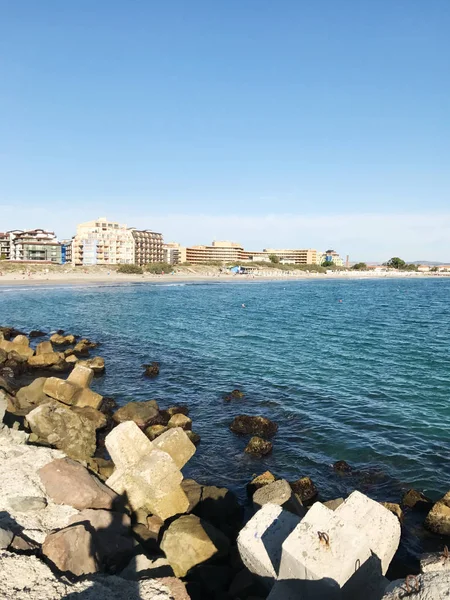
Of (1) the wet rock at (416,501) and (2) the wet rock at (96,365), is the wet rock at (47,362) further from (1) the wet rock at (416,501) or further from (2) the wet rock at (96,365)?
(1) the wet rock at (416,501)

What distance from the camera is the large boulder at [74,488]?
9.48 m

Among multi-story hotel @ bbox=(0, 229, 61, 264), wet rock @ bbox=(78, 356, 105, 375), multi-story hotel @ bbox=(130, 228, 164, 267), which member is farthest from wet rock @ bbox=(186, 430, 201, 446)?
multi-story hotel @ bbox=(130, 228, 164, 267)

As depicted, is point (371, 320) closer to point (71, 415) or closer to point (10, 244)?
point (71, 415)

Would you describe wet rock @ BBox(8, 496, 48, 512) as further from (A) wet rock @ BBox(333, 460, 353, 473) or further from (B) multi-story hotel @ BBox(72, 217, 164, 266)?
(B) multi-story hotel @ BBox(72, 217, 164, 266)

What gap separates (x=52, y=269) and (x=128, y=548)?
474ft

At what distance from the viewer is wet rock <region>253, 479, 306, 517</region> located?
9844 millimetres

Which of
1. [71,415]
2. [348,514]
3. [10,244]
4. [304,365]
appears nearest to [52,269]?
[10,244]

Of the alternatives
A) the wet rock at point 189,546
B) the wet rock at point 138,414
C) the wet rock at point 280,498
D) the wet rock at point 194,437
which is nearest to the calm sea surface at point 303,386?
the wet rock at point 194,437

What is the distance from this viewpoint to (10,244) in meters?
162

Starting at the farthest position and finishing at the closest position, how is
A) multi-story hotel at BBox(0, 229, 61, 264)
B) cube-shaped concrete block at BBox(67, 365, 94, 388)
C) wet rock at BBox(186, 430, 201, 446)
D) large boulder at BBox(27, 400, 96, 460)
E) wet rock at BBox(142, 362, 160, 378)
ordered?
multi-story hotel at BBox(0, 229, 61, 264) → wet rock at BBox(142, 362, 160, 378) → cube-shaped concrete block at BBox(67, 365, 94, 388) → wet rock at BBox(186, 430, 201, 446) → large boulder at BBox(27, 400, 96, 460)

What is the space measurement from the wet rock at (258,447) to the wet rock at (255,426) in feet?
4.73

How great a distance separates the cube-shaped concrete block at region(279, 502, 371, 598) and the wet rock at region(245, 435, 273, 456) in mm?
9412

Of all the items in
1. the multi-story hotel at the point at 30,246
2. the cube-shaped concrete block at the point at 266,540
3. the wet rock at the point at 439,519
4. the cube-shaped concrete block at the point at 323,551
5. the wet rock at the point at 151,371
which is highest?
the multi-story hotel at the point at 30,246

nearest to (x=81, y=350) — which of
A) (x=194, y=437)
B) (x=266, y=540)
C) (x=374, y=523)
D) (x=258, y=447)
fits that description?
(x=194, y=437)
